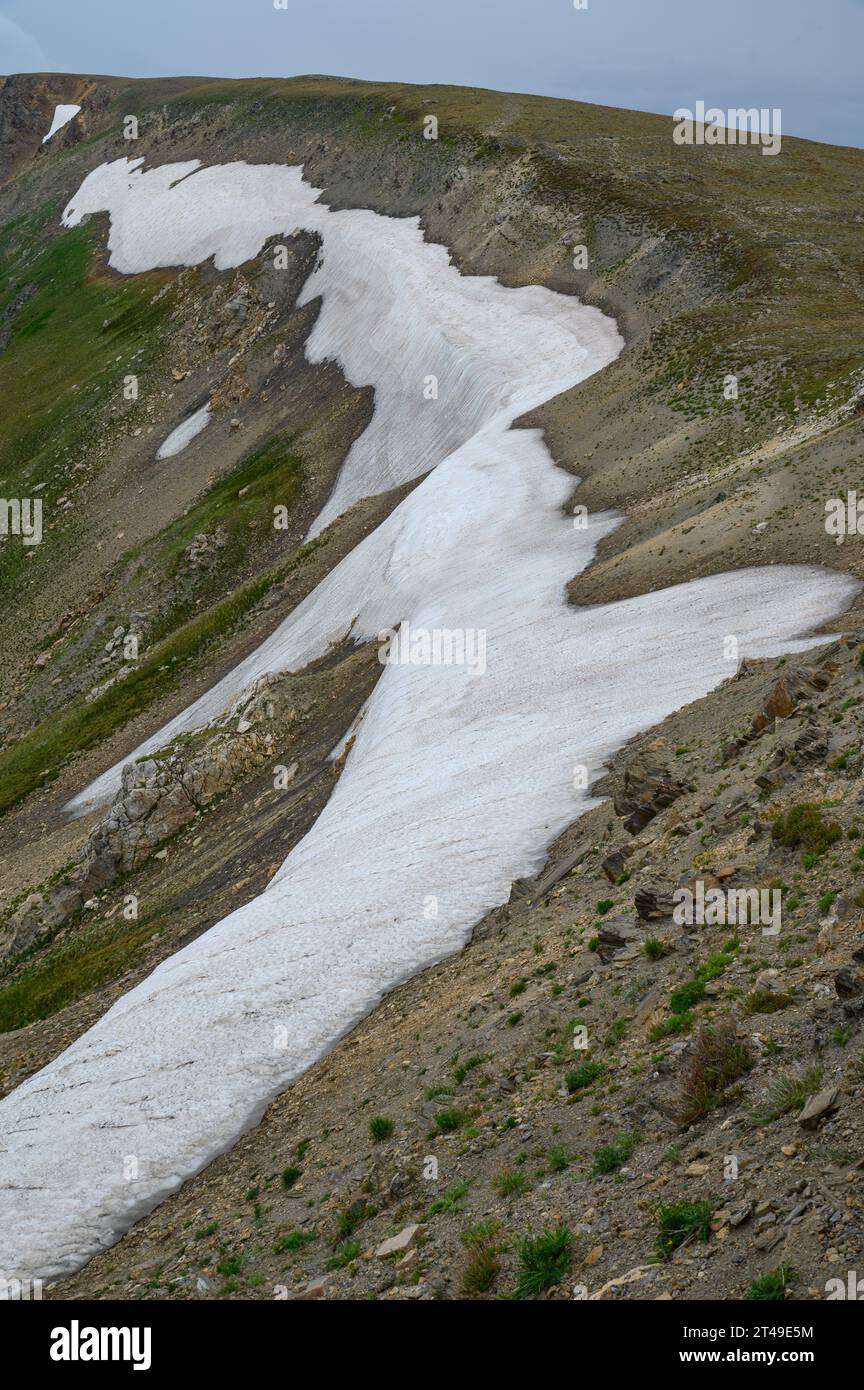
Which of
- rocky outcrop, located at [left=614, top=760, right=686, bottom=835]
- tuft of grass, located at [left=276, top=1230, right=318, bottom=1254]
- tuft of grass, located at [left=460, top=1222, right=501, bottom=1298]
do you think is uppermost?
rocky outcrop, located at [left=614, top=760, right=686, bottom=835]

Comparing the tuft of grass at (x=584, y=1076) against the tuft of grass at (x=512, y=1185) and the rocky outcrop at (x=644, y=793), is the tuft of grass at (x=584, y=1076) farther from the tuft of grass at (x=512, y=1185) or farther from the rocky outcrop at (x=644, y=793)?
the rocky outcrop at (x=644, y=793)

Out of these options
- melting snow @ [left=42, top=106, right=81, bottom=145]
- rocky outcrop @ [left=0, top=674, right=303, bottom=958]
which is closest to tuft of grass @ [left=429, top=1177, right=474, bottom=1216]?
rocky outcrop @ [left=0, top=674, right=303, bottom=958]

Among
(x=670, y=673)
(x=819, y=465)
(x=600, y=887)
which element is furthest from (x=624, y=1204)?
(x=819, y=465)

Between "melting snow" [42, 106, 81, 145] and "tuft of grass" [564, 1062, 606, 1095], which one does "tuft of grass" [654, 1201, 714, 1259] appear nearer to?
"tuft of grass" [564, 1062, 606, 1095]

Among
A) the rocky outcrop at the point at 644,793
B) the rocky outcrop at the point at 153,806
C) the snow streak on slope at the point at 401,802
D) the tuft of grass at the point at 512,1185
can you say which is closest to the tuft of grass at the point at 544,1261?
the tuft of grass at the point at 512,1185

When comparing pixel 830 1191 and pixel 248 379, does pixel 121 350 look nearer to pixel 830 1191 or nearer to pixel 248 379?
pixel 248 379

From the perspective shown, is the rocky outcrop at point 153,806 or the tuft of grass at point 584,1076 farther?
the rocky outcrop at point 153,806

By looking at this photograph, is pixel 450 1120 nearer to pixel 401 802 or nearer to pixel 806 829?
pixel 806 829
